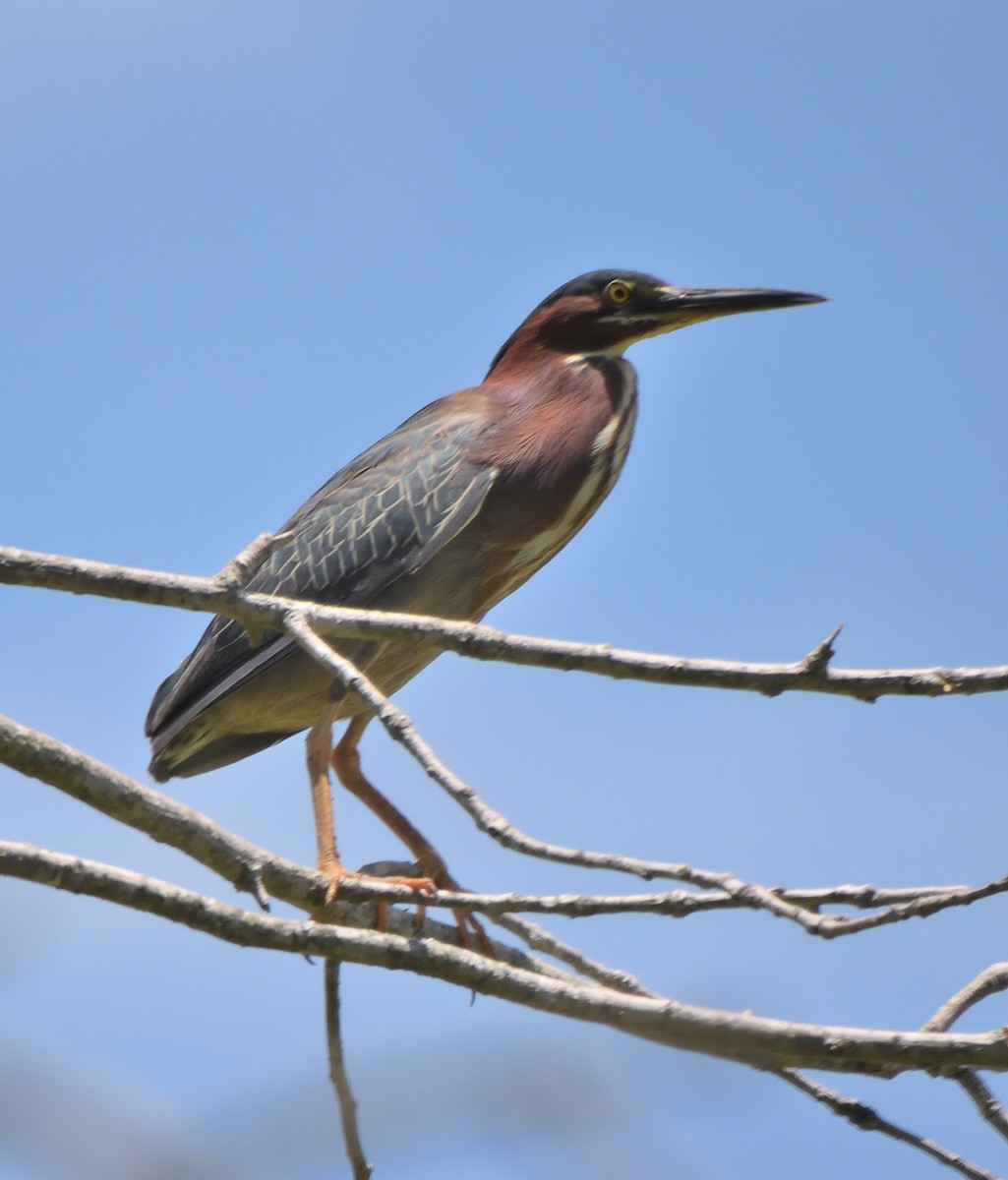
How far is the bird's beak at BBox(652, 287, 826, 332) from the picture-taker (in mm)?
6043

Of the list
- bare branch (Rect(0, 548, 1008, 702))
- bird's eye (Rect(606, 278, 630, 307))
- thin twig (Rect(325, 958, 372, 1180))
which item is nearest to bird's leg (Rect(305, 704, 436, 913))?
thin twig (Rect(325, 958, 372, 1180))

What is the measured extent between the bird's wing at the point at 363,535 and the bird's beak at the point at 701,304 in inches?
39.3

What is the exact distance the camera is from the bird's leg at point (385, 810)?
17.0 ft

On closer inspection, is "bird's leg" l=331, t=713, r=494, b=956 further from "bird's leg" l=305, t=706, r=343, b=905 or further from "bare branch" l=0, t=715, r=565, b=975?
"bare branch" l=0, t=715, r=565, b=975

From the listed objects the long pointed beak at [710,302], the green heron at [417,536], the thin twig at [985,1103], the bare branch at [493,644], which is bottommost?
the thin twig at [985,1103]

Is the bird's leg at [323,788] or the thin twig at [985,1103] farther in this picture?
the bird's leg at [323,788]

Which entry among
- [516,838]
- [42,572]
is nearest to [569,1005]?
[516,838]

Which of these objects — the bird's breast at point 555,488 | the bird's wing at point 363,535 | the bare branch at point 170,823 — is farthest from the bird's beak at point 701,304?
the bare branch at point 170,823

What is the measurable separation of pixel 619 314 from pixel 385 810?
2.25 meters

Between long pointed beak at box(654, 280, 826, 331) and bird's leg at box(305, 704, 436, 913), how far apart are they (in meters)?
2.22

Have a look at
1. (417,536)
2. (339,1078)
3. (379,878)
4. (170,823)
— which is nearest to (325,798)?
(379,878)

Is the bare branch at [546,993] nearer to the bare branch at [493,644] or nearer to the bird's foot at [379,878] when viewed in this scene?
the bare branch at [493,644]

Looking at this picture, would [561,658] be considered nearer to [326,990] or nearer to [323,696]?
[326,990]

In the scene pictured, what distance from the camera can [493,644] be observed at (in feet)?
9.16
